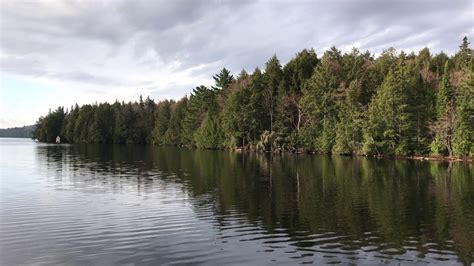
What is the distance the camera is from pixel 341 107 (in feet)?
302

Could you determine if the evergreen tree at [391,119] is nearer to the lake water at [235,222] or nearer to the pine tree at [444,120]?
the pine tree at [444,120]

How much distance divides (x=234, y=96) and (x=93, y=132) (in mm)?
86583

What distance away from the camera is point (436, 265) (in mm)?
15180

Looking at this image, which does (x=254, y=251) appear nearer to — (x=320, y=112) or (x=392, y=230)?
(x=392, y=230)

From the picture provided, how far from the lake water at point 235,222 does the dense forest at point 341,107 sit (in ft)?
127

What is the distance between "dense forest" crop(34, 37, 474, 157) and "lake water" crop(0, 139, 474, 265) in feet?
127

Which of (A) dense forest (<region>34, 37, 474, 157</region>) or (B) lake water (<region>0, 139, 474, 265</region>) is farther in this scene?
(A) dense forest (<region>34, 37, 474, 157</region>)

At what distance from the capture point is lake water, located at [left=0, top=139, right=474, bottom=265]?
16.4 meters

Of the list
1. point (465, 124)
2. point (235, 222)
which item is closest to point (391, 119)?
point (465, 124)

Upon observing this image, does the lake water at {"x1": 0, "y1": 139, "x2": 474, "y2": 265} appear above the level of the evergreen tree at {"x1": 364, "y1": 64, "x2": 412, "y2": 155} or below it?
below

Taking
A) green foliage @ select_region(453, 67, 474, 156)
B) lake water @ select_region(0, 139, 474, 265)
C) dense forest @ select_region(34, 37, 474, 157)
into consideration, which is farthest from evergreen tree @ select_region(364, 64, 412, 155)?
lake water @ select_region(0, 139, 474, 265)

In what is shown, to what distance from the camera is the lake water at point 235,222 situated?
16.4m

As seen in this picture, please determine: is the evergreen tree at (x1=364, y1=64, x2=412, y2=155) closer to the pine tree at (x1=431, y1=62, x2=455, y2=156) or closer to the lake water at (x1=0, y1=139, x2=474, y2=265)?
the pine tree at (x1=431, y1=62, x2=455, y2=156)

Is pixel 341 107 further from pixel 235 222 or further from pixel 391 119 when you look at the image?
pixel 235 222
